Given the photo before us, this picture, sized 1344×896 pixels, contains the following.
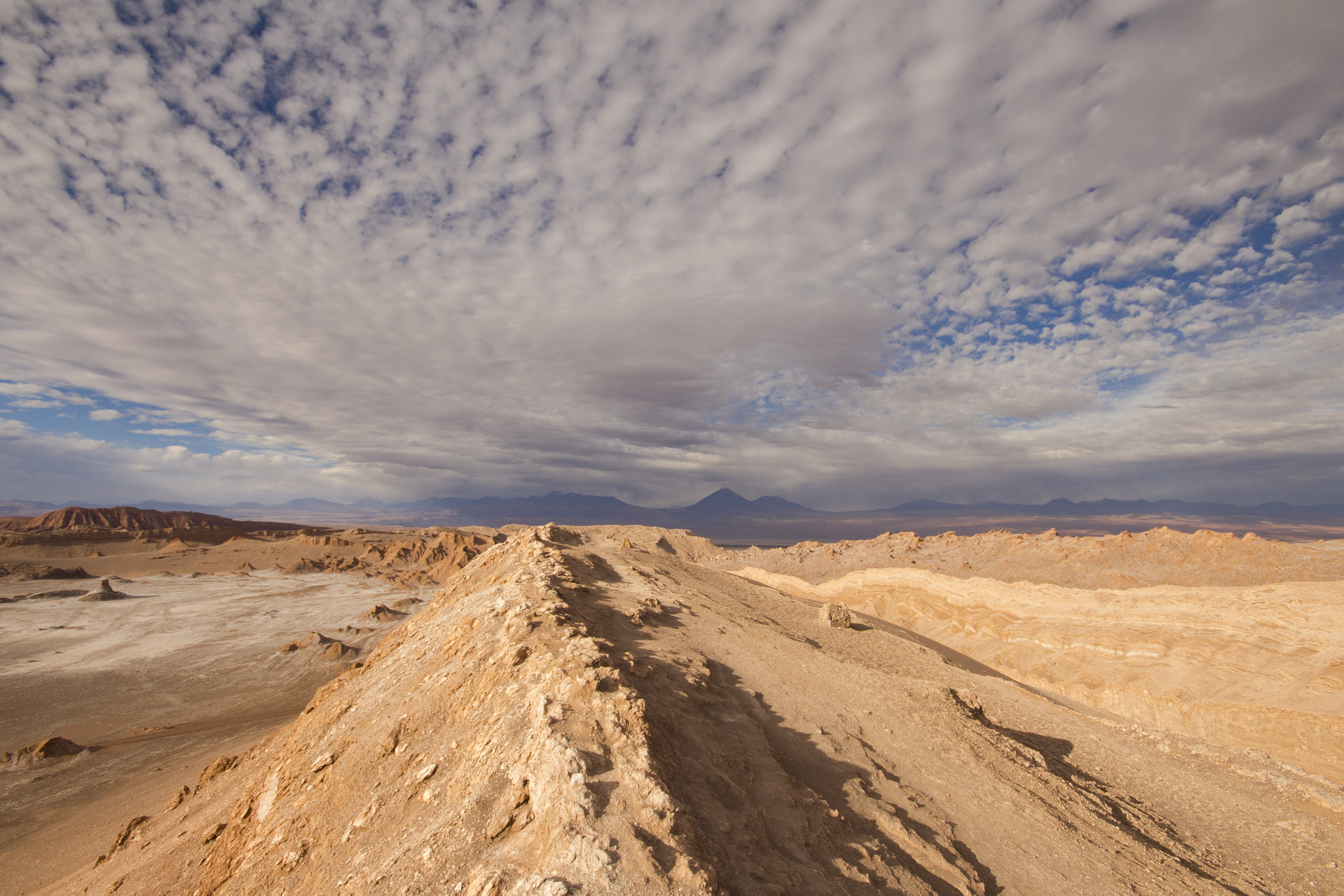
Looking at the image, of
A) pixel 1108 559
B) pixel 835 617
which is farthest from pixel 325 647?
pixel 1108 559

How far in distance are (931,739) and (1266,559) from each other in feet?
69.6

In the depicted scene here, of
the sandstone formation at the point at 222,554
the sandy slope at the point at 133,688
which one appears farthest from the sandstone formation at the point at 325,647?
the sandstone formation at the point at 222,554

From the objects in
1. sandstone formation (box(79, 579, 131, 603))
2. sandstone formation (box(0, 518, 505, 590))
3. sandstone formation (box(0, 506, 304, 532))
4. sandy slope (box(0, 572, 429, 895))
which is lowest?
sandy slope (box(0, 572, 429, 895))

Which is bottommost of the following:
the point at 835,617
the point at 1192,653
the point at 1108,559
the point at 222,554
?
the point at 1192,653

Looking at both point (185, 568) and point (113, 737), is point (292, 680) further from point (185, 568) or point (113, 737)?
point (185, 568)

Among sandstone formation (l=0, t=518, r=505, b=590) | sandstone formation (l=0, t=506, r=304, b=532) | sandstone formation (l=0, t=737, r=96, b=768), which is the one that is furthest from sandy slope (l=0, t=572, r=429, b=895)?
sandstone formation (l=0, t=506, r=304, b=532)

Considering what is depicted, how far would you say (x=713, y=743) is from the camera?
625 centimetres

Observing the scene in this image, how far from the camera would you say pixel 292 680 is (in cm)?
2195

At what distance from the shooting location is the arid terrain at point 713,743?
4.85 meters

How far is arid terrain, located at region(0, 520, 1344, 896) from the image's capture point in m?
4.85

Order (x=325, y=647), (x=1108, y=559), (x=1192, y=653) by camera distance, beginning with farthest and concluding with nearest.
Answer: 1. (x=325, y=647)
2. (x=1108, y=559)
3. (x=1192, y=653)

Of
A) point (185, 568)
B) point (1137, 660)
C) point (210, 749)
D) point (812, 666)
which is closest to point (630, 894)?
point (812, 666)

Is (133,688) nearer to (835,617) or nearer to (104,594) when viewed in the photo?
(104,594)

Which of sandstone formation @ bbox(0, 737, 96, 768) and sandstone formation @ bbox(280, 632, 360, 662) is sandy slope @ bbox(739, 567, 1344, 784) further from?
sandstone formation @ bbox(0, 737, 96, 768)
